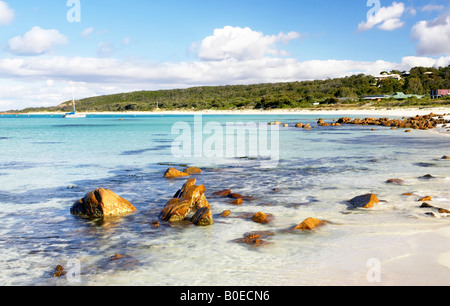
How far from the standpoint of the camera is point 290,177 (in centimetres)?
1458

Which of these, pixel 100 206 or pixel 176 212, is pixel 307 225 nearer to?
pixel 176 212

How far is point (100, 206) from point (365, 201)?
6839 millimetres

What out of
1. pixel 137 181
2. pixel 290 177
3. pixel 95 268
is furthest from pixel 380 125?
pixel 95 268

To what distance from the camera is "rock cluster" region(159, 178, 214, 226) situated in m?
8.62

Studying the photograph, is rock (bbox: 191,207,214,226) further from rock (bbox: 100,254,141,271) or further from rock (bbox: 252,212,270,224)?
→ rock (bbox: 100,254,141,271)

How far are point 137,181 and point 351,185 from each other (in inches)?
309

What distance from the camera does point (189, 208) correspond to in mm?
9484

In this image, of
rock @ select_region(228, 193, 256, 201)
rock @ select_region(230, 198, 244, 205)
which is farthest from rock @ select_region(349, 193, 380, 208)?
rock @ select_region(230, 198, 244, 205)

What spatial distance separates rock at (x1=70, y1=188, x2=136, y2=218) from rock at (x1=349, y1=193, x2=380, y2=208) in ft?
19.5

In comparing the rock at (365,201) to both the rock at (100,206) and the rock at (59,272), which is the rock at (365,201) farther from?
the rock at (59,272)

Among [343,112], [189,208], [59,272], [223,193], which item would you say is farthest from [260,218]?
[343,112]

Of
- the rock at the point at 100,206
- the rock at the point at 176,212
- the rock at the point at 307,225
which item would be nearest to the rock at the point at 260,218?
the rock at the point at 307,225

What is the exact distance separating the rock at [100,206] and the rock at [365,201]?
A: 19.5ft

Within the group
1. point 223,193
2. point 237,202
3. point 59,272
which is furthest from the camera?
point 223,193
